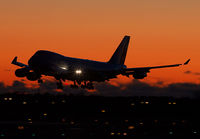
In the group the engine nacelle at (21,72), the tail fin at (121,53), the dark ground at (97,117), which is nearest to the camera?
the dark ground at (97,117)

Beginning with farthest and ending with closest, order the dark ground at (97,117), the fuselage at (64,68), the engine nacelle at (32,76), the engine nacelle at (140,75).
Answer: the engine nacelle at (140,75) → the engine nacelle at (32,76) → the fuselage at (64,68) → the dark ground at (97,117)

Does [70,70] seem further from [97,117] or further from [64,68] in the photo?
[97,117]

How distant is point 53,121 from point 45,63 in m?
27.2

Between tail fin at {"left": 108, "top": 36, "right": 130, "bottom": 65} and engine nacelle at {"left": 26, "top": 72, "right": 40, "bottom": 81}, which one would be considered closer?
engine nacelle at {"left": 26, "top": 72, "right": 40, "bottom": 81}

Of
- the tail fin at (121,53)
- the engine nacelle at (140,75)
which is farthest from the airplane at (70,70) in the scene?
the tail fin at (121,53)

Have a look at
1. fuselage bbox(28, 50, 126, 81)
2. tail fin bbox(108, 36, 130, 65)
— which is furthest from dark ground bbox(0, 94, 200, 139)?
tail fin bbox(108, 36, 130, 65)

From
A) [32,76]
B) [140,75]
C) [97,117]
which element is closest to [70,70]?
[32,76]

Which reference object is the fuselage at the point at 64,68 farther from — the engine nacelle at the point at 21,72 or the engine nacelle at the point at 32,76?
the engine nacelle at the point at 21,72

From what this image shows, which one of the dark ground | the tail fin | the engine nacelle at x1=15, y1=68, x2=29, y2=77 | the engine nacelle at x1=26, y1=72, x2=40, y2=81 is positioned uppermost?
the tail fin

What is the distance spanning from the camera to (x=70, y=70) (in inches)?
4063

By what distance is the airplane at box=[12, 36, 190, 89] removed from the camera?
102 meters

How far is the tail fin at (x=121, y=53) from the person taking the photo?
12781cm

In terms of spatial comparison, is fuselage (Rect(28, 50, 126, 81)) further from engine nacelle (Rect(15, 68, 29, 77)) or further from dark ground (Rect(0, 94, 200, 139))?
engine nacelle (Rect(15, 68, 29, 77))

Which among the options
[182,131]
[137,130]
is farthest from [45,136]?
[182,131]
